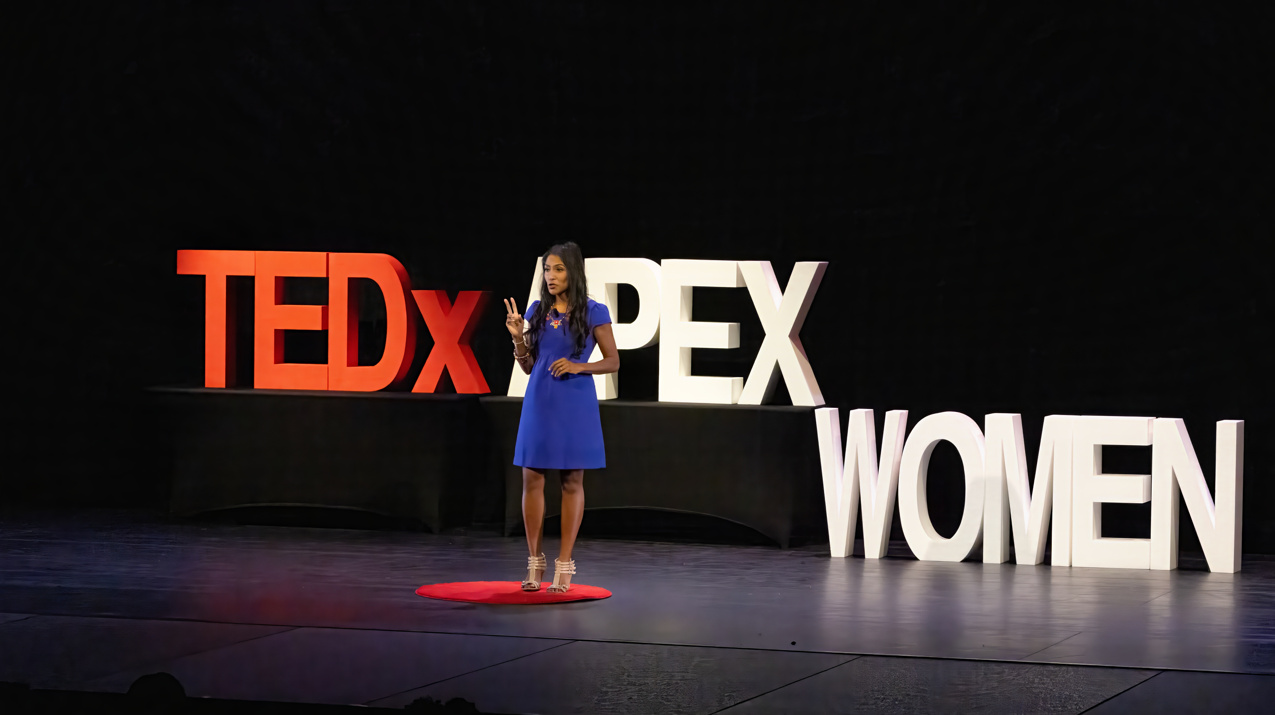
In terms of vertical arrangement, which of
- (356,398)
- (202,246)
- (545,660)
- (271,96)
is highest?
(271,96)

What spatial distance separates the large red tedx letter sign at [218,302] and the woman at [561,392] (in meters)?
2.96

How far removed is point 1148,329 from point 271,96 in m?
5.02

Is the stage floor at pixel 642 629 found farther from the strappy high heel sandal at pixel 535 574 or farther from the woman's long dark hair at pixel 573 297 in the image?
the woman's long dark hair at pixel 573 297

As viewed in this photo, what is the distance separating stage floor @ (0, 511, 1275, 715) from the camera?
208 inches

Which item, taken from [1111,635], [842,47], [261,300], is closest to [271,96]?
[261,300]

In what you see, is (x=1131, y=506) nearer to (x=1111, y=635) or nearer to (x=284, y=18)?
(x=1111, y=635)

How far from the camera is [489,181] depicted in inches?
397

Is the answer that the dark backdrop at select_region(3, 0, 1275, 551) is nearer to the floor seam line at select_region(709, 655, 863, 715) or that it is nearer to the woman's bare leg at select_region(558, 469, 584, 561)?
the woman's bare leg at select_region(558, 469, 584, 561)

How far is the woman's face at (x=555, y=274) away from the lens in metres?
7.14

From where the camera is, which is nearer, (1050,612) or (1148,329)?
(1050,612)

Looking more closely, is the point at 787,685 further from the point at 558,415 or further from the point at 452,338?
the point at 452,338

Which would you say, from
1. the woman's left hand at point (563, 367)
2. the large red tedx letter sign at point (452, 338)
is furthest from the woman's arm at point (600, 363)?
the large red tedx letter sign at point (452, 338)

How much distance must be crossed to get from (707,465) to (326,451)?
206 centimetres

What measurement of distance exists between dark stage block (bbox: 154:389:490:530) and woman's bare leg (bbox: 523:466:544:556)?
88.1 inches
